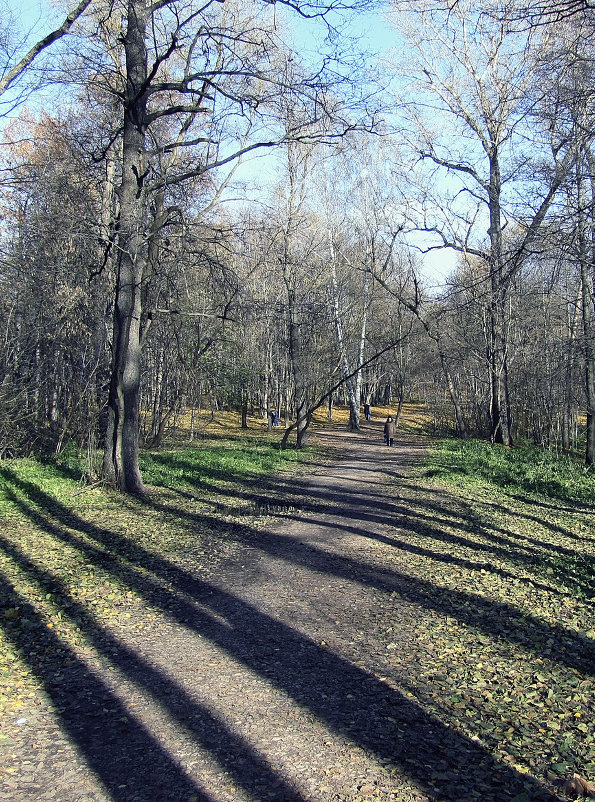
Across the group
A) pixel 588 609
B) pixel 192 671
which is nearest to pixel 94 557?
pixel 192 671

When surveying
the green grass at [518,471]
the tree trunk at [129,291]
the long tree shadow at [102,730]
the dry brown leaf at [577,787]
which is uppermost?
the tree trunk at [129,291]

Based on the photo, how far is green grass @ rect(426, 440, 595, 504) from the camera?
1230 centimetres

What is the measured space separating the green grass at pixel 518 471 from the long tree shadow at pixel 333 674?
6874 millimetres

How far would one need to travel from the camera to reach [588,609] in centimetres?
574

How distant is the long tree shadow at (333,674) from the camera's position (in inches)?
121

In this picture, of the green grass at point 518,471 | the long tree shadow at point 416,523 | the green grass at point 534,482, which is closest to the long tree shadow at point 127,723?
the long tree shadow at point 416,523

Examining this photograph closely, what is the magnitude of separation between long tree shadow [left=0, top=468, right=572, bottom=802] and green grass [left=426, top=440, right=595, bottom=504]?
271 inches

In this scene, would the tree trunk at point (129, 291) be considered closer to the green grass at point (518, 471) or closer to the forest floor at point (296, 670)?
the forest floor at point (296, 670)

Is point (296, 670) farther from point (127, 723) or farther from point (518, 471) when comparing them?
point (518, 471)

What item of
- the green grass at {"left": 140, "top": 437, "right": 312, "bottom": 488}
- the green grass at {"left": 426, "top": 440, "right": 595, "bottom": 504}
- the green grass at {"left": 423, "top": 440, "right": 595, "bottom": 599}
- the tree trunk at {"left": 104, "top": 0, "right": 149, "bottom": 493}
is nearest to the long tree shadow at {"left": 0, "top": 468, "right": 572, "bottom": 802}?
the green grass at {"left": 423, "top": 440, "right": 595, "bottom": 599}

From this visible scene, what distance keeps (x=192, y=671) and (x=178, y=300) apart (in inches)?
440

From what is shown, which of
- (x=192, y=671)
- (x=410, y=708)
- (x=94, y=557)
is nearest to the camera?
(x=410, y=708)

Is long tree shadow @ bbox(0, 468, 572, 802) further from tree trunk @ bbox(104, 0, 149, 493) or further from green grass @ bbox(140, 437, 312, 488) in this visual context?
green grass @ bbox(140, 437, 312, 488)

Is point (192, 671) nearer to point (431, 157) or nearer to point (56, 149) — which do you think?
point (56, 149)
